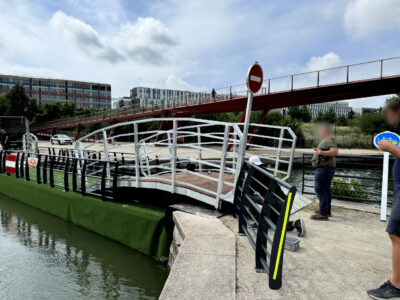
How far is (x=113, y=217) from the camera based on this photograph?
576cm

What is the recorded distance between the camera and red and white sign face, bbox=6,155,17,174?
963 centimetres

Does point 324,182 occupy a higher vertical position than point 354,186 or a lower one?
higher

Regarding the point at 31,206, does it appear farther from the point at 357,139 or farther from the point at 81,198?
the point at 357,139

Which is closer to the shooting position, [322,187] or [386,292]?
[386,292]

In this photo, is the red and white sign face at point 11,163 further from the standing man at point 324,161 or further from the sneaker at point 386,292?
the sneaker at point 386,292

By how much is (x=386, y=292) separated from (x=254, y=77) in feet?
9.47

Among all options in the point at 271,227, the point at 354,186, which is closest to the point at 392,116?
the point at 271,227

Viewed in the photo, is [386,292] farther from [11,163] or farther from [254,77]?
Answer: [11,163]

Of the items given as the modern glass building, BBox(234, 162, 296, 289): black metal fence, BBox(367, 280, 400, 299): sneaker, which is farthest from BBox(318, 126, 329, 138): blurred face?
the modern glass building

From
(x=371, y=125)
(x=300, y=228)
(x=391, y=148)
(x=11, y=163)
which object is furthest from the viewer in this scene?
(x=371, y=125)

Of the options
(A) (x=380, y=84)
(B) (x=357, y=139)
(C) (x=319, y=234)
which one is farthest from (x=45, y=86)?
(C) (x=319, y=234)

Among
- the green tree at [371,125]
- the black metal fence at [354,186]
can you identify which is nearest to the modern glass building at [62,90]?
the green tree at [371,125]

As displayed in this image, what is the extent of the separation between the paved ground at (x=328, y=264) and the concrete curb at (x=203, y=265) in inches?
4.5

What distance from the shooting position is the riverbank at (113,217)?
5102 millimetres
